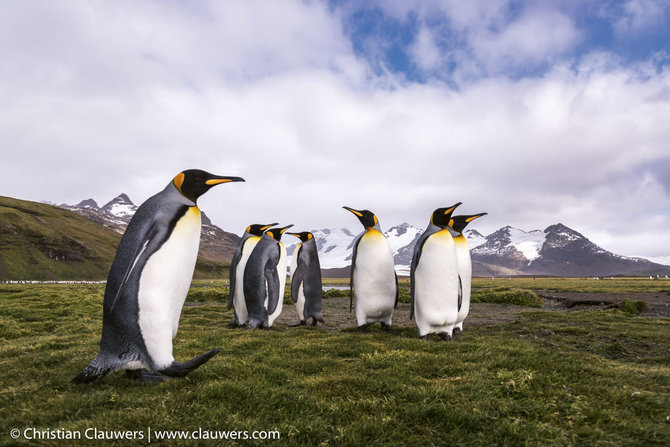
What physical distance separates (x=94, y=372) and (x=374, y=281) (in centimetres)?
517

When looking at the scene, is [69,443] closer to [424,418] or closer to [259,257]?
[424,418]

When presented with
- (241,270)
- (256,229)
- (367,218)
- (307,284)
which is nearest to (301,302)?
(307,284)

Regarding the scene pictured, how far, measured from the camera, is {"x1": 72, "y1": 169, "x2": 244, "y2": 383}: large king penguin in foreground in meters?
3.76

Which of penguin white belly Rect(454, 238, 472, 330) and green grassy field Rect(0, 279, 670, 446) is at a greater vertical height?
penguin white belly Rect(454, 238, 472, 330)

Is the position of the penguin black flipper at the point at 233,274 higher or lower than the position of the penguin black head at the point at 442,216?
lower

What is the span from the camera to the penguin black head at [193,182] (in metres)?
4.41

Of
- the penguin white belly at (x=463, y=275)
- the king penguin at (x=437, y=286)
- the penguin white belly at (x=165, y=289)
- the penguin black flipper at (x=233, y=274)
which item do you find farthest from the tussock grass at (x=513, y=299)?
the penguin white belly at (x=165, y=289)

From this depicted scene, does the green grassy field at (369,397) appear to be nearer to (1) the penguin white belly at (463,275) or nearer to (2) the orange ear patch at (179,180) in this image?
(2) the orange ear patch at (179,180)

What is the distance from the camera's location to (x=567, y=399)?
328 centimetres

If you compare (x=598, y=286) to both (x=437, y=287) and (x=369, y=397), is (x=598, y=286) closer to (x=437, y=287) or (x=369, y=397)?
(x=437, y=287)

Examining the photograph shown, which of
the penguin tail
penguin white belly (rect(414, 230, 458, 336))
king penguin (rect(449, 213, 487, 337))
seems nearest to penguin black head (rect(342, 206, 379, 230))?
penguin white belly (rect(414, 230, 458, 336))

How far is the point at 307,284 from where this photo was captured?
32.2 feet

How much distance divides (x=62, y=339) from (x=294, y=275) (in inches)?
208

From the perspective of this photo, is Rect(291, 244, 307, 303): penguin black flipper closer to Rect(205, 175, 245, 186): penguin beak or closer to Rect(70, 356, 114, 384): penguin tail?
Rect(205, 175, 245, 186): penguin beak
